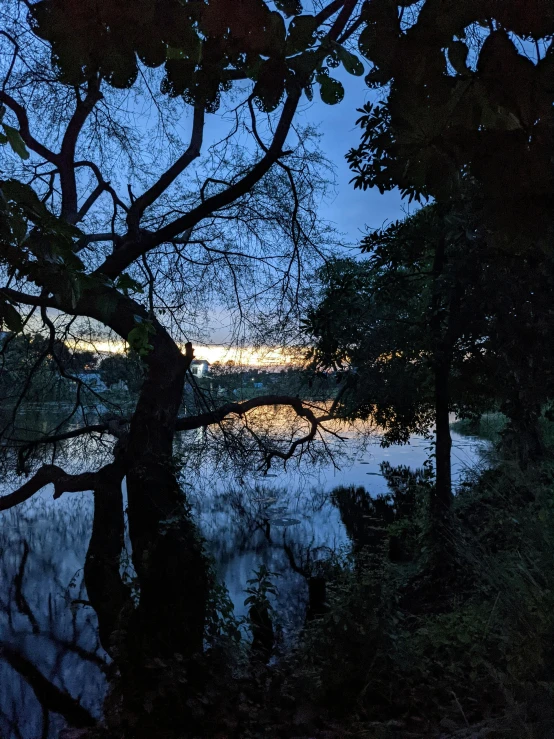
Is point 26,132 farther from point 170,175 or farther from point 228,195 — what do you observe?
point 228,195

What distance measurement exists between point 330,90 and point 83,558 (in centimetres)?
1070

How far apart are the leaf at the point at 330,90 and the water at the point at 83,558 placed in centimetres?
479

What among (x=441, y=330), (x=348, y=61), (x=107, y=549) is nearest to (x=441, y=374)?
(x=441, y=330)

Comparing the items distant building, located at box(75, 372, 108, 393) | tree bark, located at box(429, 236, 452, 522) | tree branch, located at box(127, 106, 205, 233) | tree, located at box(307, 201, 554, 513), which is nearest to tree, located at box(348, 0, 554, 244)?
tree branch, located at box(127, 106, 205, 233)

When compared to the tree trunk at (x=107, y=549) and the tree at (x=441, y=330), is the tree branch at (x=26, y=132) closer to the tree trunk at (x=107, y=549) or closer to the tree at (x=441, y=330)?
the tree at (x=441, y=330)

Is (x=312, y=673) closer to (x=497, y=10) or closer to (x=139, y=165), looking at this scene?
(x=497, y=10)

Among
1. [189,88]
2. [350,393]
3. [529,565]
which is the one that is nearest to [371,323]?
[350,393]

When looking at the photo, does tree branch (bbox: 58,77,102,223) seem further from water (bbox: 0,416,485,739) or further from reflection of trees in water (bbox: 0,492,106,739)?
reflection of trees in water (bbox: 0,492,106,739)

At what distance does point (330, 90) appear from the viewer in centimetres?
153

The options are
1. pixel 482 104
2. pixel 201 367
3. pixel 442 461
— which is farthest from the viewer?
pixel 442 461

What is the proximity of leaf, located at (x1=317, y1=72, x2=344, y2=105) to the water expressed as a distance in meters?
4.79

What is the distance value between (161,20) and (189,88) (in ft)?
0.78

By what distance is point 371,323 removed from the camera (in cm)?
702

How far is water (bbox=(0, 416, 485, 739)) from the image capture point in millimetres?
6496
